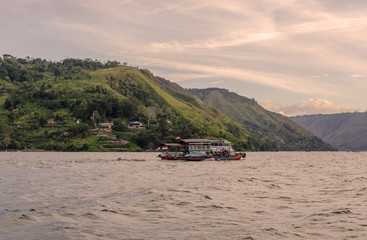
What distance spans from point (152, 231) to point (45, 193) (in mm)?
22541

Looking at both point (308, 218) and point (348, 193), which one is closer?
point (308, 218)

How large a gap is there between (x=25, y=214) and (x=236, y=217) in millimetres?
17356

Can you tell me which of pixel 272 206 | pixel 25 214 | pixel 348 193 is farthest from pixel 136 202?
pixel 348 193

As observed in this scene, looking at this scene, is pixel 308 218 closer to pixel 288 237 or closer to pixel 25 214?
pixel 288 237

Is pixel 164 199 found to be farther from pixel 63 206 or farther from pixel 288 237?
pixel 288 237

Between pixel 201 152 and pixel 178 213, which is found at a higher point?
pixel 201 152

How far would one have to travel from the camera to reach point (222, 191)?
46844mm

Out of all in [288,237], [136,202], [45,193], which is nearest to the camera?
[288,237]

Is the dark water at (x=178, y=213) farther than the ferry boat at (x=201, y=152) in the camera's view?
No

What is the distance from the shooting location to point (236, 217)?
2939 centimetres

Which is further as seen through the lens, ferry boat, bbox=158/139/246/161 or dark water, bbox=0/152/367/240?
ferry boat, bbox=158/139/246/161

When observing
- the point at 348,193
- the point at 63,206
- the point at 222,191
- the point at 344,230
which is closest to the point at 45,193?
the point at 63,206

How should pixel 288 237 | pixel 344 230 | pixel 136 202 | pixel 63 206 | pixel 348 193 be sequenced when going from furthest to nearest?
pixel 348 193 < pixel 136 202 < pixel 63 206 < pixel 344 230 < pixel 288 237

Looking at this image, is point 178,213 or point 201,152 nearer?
point 178,213
